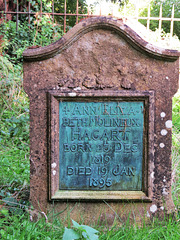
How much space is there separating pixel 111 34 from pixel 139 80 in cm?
41

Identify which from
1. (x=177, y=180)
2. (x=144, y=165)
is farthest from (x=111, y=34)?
(x=177, y=180)

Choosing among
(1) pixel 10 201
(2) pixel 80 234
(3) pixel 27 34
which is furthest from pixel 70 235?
(3) pixel 27 34

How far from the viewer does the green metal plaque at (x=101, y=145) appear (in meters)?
2.12

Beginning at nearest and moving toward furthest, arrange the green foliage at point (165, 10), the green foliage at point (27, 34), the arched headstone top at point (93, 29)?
the arched headstone top at point (93, 29) < the green foliage at point (27, 34) < the green foliage at point (165, 10)

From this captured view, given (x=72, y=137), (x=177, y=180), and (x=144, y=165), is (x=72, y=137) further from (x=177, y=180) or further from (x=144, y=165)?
(x=177, y=180)

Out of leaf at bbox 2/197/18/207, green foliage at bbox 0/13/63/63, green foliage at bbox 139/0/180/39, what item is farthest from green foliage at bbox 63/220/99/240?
green foliage at bbox 139/0/180/39

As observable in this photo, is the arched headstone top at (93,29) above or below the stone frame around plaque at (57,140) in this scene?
above

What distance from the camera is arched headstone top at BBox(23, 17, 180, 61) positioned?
2.02 m

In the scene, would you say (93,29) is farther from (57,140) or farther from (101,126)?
(57,140)

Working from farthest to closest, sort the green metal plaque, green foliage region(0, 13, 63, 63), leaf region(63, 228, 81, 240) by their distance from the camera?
green foliage region(0, 13, 63, 63) < the green metal plaque < leaf region(63, 228, 81, 240)

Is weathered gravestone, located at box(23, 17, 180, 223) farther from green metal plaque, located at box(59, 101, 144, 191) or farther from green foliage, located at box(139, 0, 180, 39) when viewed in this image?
green foliage, located at box(139, 0, 180, 39)

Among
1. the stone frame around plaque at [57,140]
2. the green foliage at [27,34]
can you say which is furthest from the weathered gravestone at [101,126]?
the green foliage at [27,34]

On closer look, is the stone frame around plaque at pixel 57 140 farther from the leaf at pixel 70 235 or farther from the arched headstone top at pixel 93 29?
the leaf at pixel 70 235

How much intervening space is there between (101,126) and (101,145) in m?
0.15
